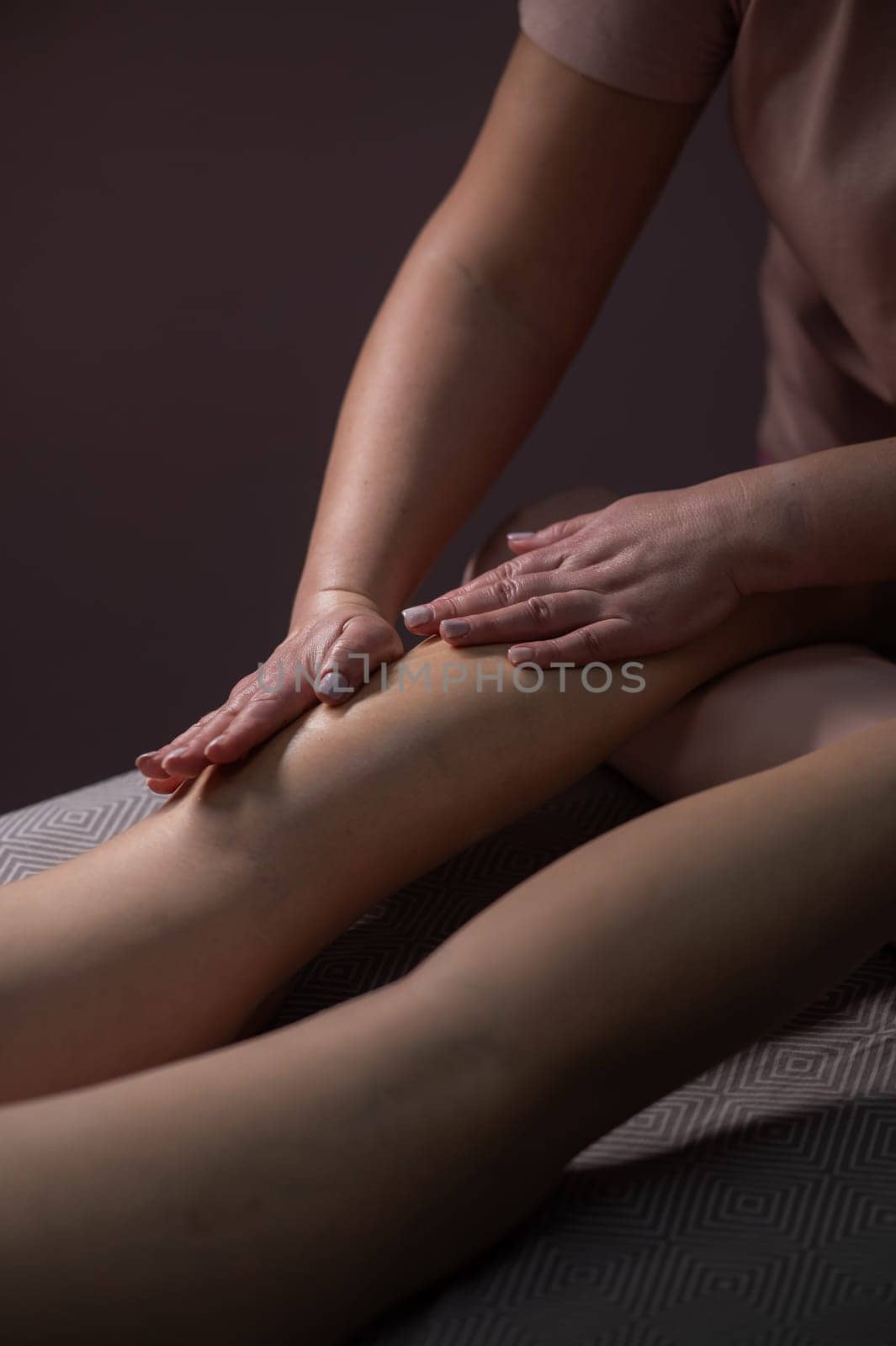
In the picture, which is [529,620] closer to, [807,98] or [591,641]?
[591,641]

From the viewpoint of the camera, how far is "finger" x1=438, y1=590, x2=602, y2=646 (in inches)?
34.5

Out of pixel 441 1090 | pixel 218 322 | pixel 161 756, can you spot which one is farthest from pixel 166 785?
pixel 218 322

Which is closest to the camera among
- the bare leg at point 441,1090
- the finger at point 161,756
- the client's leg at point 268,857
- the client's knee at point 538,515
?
the bare leg at point 441,1090

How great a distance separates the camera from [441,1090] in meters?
0.63

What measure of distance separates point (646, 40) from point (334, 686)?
0.59 meters

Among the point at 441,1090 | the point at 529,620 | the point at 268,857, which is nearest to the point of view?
the point at 441,1090

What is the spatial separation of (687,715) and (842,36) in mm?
498

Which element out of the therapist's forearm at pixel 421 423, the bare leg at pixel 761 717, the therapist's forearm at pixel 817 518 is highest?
the therapist's forearm at pixel 421 423

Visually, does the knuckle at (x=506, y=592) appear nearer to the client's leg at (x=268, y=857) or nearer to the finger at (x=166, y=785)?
the client's leg at (x=268, y=857)

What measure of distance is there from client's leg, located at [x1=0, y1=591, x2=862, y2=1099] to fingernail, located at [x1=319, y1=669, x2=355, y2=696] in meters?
0.01

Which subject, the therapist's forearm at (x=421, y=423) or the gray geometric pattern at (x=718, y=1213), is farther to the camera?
the therapist's forearm at (x=421, y=423)

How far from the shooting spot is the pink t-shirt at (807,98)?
3.25 feet

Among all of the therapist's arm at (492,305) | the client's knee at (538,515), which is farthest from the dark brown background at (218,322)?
the client's knee at (538,515)

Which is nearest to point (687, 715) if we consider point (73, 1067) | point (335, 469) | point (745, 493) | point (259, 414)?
point (745, 493)
